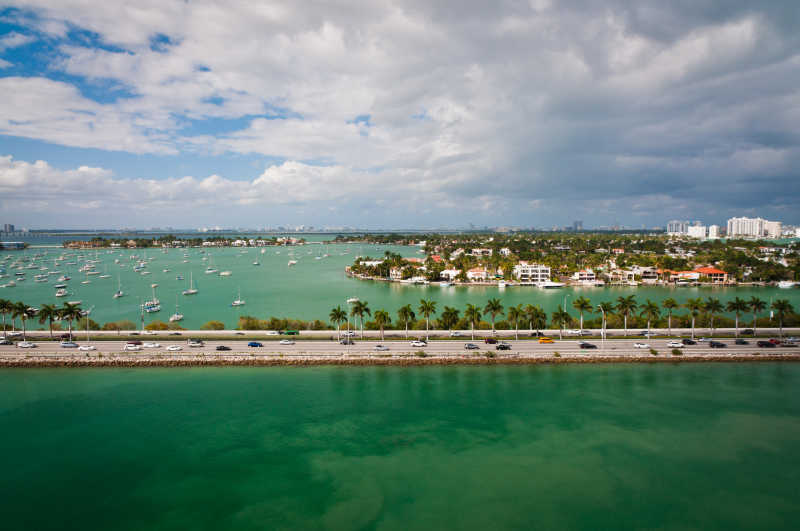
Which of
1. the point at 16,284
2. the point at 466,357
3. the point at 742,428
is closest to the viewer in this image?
the point at 742,428

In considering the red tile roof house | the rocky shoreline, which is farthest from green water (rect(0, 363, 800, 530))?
the red tile roof house

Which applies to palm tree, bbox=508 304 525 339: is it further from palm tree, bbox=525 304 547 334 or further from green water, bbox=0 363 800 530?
green water, bbox=0 363 800 530

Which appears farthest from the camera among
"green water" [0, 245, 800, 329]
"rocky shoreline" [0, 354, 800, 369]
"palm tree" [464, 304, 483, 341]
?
"green water" [0, 245, 800, 329]

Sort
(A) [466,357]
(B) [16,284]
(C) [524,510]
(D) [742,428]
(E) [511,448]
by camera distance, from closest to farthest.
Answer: (C) [524,510] < (E) [511,448] < (D) [742,428] < (A) [466,357] < (B) [16,284]

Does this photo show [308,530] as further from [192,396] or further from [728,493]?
[728,493]

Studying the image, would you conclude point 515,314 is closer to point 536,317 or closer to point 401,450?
point 536,317

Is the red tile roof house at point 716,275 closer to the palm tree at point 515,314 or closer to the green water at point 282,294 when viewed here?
the green water at point 282,294

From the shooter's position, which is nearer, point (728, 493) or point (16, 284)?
point (728, 493)

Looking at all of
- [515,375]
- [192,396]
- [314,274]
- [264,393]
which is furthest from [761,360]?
[314,274]
